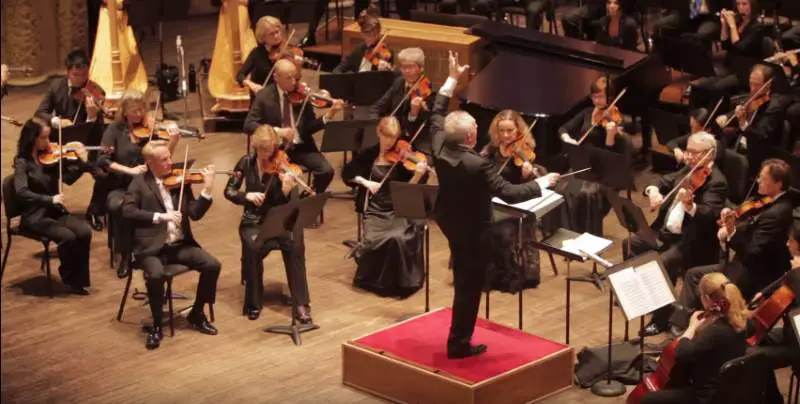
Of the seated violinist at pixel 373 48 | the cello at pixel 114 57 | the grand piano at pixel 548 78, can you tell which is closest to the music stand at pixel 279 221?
the grand piano at pixel 548 78

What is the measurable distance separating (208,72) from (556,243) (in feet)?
17.9

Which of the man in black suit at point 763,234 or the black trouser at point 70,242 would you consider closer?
the man in black suit at point 763,234

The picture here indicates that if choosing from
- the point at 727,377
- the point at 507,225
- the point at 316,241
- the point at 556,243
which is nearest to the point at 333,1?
the point at 316,241

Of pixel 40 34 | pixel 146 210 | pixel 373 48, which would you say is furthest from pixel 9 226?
pixel 40 34

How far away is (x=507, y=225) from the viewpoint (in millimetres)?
8336

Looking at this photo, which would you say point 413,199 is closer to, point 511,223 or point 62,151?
point 511,223

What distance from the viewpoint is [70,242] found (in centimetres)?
824

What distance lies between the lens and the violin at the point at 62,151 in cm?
835

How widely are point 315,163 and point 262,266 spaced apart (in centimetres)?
144

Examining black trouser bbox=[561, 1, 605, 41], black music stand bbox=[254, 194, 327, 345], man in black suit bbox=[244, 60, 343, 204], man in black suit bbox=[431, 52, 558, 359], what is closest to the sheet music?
man in black suit bbox=[431, 52, 558, 359]

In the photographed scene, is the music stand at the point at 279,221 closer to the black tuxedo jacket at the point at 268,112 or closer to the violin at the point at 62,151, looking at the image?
the violin at the point at 62,151

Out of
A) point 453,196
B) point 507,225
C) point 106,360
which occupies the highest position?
point 453,196

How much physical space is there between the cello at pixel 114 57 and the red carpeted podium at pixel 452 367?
16.6ft

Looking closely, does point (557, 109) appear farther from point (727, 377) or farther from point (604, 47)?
point (727, 377)
